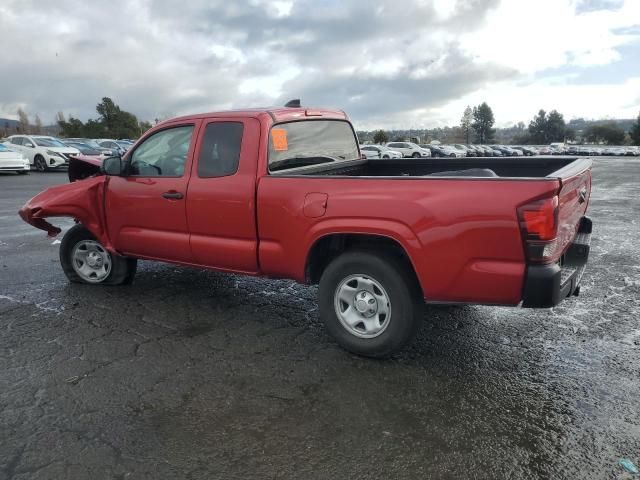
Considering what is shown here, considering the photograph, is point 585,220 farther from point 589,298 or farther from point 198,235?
point 198,235

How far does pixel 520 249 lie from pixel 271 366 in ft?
6.29

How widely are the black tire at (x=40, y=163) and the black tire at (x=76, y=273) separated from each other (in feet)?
69.0

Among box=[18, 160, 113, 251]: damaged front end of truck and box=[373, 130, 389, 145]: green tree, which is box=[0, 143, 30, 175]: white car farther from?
box=[373, 130, 389, 145]: green tree

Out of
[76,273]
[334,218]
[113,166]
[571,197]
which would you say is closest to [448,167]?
[571,197]

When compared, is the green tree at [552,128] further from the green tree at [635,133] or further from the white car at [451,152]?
the white car at [451,152]

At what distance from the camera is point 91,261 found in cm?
554

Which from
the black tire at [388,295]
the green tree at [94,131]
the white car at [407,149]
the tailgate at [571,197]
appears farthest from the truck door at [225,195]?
the green tree at [94,131]

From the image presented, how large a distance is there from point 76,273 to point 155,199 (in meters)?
1.72

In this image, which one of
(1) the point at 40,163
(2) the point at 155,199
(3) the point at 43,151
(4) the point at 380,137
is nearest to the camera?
(2) the point at 155,199

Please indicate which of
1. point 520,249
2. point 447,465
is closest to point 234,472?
point 447,465

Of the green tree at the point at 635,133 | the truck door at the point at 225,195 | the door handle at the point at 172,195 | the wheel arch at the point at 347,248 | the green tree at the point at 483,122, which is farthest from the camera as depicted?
the green tree at the point at 483,122

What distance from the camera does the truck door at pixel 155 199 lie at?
14.9 feet

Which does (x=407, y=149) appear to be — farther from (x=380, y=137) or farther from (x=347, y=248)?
(x=347, y=248)

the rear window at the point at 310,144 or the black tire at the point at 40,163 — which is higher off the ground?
the rear window at the point at 310,144
